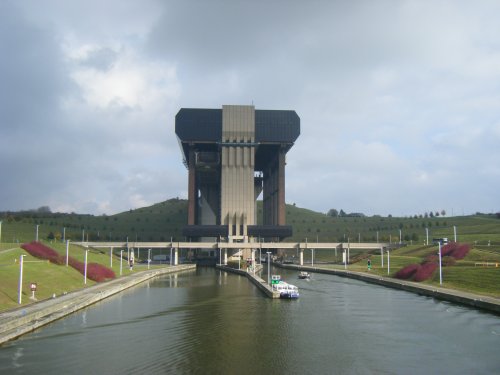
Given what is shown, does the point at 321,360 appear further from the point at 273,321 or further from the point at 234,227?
the point at 234,227

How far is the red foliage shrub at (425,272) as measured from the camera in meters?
89.4

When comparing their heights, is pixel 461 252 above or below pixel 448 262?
above

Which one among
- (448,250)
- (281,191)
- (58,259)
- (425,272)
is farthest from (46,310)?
(281,191)

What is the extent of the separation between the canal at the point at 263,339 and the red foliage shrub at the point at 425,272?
65.6 ft

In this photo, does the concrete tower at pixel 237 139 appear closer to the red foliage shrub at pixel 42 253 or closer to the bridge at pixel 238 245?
the bridge at pixel 238 245

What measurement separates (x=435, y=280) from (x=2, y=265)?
70.3m

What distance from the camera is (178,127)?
187 meters

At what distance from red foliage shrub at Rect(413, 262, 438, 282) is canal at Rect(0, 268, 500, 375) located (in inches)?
788

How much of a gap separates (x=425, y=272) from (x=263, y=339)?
56.8 metres

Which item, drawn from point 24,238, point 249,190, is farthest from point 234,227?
point 24,238

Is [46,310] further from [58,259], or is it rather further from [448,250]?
[448,250]

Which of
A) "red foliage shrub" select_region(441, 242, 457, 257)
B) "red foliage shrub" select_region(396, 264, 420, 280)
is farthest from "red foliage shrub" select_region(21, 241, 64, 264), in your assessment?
"red foliage shrub" select_region(441, 242, 457, 257)

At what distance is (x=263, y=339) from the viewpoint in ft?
144

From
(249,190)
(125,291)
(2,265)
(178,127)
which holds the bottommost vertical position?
(125,291)
